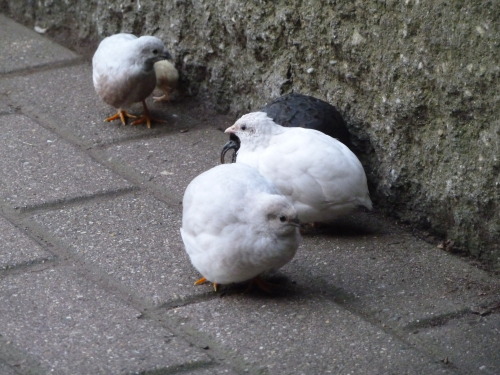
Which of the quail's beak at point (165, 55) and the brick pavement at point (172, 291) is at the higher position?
the quail's beak at point (165, 55)

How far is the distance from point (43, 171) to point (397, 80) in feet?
4.75

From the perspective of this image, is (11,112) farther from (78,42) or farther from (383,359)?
(383,359)

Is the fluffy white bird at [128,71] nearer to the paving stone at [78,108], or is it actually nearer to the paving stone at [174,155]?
the paving stone at [78,108]

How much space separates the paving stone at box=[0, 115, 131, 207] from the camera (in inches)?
144

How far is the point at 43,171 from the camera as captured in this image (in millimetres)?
3838

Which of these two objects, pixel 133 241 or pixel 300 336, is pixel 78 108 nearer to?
pixel 133 241

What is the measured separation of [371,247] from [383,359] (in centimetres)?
73

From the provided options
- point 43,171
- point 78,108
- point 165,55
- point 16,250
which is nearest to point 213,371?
point 16,250

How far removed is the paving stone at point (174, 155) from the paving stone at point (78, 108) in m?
0.10

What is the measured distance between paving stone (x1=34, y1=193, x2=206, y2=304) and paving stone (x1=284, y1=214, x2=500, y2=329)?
1.29ft

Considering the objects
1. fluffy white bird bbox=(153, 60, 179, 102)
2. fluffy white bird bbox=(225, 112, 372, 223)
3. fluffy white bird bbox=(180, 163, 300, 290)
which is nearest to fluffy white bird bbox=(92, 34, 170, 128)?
fluffy white bird bbox=(153, 60, 179, 102)

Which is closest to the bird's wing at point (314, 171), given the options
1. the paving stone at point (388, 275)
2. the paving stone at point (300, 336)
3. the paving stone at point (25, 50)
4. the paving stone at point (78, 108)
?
the paving stone at point (388, 275)

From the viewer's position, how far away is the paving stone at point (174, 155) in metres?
3.84

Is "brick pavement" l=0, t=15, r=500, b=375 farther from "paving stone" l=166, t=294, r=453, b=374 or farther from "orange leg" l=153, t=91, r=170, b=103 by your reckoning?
"orange leg" l=153, t=91, r=170, b=103
